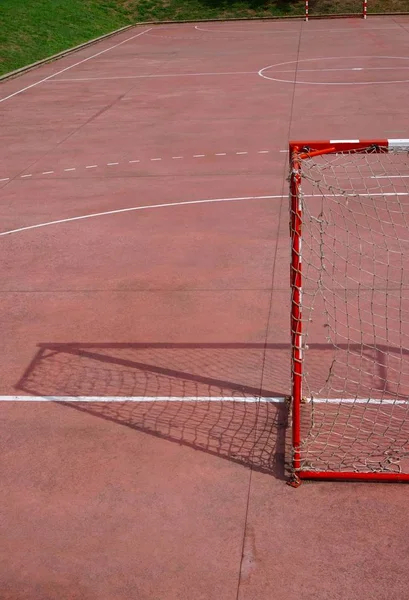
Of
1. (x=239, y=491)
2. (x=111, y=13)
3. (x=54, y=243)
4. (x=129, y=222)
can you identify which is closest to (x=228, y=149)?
(x=129, y=222)

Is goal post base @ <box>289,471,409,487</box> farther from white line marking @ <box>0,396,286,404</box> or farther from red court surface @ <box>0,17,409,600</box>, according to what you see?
white line marking @ <box>0,396,286,404</box>

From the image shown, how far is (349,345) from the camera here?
8.89 metres

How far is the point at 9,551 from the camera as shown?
241 inches

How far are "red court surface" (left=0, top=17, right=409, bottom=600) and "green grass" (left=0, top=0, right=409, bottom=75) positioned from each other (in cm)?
1485

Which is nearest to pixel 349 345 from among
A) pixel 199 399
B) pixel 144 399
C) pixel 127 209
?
pixel 199 399

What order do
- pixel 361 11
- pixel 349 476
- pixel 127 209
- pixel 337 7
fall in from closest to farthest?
pixel 349 476
pixel 127 209
pixel 361 11
pixel 337 7

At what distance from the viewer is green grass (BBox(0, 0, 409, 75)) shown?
33.8 m

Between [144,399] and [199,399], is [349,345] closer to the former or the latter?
[199,399]

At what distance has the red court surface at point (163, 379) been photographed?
5.91m

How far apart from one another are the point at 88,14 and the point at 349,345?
37.3 m

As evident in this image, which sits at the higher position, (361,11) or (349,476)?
(349,476)

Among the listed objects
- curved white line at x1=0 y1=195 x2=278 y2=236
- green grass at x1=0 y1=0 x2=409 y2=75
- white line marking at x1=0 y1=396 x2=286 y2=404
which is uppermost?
white line marking at x1=0 y1=396 x2=286 y2=404

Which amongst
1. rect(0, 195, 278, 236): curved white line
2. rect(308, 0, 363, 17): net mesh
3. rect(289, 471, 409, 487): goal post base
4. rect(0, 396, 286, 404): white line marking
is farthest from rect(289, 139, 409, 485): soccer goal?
rect(308, 0, 363, 17): net mesh

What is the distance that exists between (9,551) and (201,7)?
43857 mm
